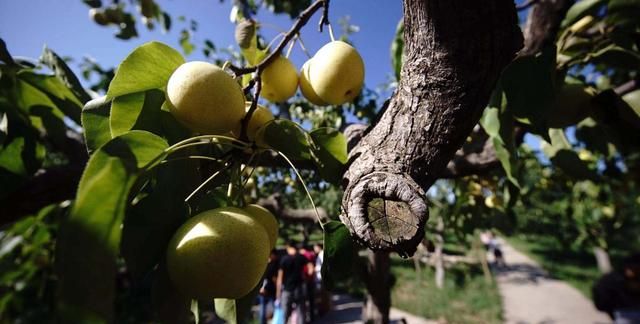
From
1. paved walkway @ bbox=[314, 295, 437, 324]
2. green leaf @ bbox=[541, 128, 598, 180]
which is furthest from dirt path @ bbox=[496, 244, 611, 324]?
green leaf @ bbox=[541, 128, 598, 180]

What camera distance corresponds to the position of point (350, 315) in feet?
25.5

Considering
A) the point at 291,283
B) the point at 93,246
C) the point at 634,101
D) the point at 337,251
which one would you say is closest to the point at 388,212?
the point at 337,251

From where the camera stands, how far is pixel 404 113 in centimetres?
77

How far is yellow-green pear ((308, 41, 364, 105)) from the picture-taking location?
105cm

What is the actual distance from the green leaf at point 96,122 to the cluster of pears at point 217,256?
0.36 m

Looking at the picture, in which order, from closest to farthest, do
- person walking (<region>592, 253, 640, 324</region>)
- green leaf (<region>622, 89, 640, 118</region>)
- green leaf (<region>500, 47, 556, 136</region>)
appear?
green leaf (<region>500, 47, 556, 136</region>), green leaf (<region>622, 89, 640, 118</region>), person walking (<region>592, 253, 640, 324</region>)

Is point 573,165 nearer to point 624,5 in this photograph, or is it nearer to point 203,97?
point 624,5

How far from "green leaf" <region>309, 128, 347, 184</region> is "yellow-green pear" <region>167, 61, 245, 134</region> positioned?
8.5 inches

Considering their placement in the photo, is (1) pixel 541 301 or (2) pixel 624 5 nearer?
(2) pixel 624 5

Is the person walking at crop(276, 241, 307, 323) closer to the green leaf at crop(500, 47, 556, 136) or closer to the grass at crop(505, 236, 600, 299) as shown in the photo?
the green leaf at crop(500, 47, 556, 136)

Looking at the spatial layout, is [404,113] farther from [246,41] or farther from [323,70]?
[246,41]

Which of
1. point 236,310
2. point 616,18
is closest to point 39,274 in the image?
point 236,310

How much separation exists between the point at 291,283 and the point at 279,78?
5366mm

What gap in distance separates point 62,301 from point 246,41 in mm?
921
